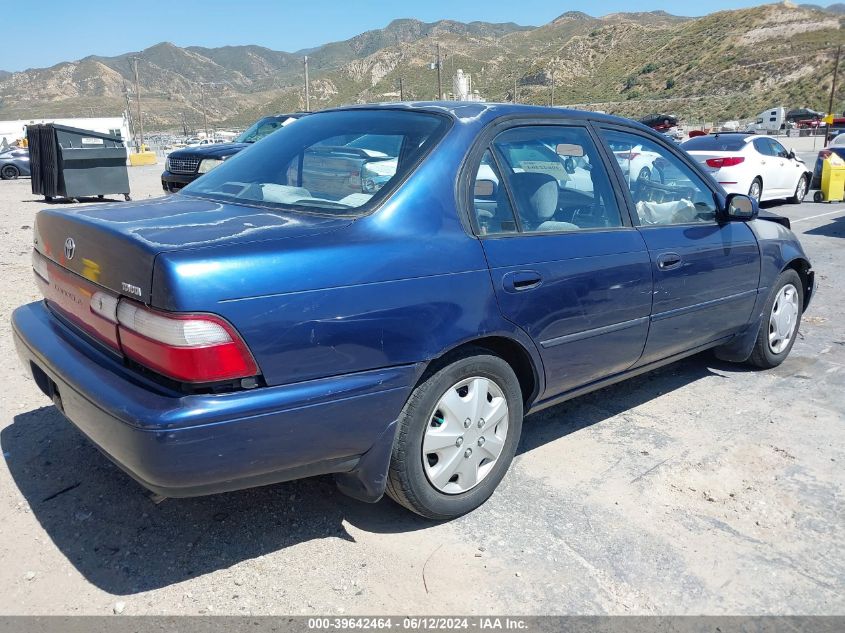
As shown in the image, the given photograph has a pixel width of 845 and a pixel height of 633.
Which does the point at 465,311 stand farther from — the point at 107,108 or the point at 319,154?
the point at 107,108

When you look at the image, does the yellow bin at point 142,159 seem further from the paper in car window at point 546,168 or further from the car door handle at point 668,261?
the car door handle at point 668,261

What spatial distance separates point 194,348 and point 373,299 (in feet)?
2.07

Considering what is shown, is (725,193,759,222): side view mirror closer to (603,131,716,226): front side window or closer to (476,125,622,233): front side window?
(603,131,716,226): front side window

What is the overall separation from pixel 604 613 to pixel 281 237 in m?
1.73

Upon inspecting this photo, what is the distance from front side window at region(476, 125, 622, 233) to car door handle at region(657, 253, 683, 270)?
31cm

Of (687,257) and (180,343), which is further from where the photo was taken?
(687,257)

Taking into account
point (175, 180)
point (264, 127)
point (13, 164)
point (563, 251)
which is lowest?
point (563, 251)

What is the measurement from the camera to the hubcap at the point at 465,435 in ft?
9.23

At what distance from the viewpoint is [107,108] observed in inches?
5827

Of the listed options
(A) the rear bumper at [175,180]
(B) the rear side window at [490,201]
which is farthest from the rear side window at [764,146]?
(B) the rear side window at [490,201]

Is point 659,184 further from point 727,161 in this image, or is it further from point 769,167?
point 769,167

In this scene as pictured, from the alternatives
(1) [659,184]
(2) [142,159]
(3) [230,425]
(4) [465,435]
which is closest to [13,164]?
(2) [142,159]

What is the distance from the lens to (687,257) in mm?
3850

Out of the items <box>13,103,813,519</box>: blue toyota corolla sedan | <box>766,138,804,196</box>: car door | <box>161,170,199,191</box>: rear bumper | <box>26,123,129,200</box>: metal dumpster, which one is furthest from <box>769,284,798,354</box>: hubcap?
<box>26,123,129,200</box>: metal dumpster
